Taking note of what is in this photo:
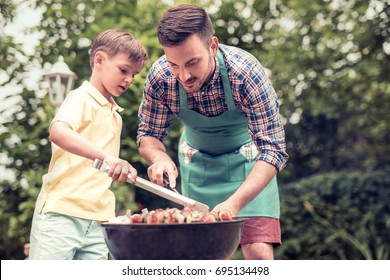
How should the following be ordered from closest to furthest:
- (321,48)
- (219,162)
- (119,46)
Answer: (119,46) < (219,162) < (321,48)

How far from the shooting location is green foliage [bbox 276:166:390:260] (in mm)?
6156

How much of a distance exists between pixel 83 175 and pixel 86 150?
0.91 ft

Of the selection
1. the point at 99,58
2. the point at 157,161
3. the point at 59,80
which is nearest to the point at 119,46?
the point at 99,58

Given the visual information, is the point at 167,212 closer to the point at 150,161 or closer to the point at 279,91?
the point at 150,161

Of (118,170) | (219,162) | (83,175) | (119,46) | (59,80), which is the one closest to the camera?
(118,170)

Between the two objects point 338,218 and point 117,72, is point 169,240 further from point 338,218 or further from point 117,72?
point 338,218

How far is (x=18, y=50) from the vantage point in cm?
491

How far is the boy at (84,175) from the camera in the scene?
7.20 feet

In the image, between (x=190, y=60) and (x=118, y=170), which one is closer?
(x=118, y=170)

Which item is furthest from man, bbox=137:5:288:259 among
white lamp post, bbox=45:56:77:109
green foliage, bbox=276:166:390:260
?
green foliage, bbox=276:166:390:260

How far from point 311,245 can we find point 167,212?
4.72 m

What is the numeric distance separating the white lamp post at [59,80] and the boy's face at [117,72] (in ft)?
7.19

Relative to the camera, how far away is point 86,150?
1.99 meters

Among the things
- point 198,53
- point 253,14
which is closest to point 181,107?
point 198,53
